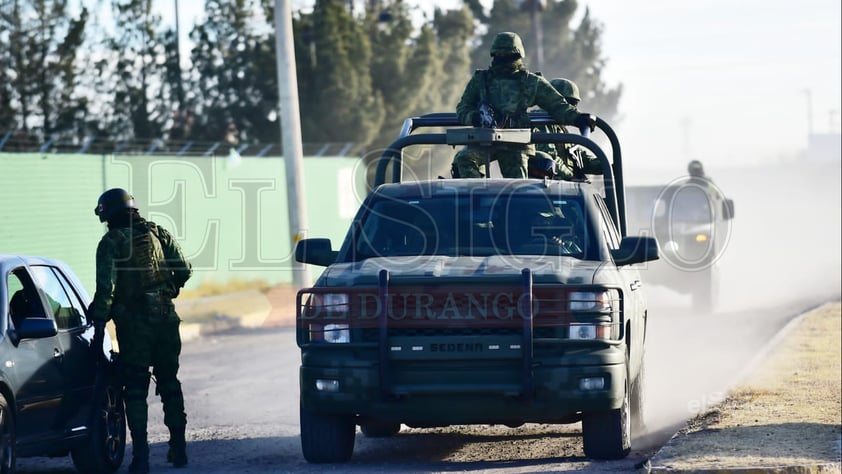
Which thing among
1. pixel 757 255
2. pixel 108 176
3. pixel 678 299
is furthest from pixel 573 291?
pixel 757 255

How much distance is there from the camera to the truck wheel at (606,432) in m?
8.72

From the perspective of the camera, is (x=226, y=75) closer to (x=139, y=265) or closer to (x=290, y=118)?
(x=290, y=118)

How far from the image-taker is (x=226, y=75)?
122ft

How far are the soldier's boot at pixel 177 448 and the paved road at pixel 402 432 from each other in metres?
0.07

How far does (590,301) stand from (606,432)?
0.92 meters

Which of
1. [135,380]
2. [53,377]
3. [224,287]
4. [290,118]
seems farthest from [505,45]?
[224,287]

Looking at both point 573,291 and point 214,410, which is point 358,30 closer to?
point 214,410

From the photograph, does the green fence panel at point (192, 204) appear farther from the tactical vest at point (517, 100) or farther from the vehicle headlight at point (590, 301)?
the vehicle headlight at point (590, 301)

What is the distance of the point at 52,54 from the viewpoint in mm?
30031

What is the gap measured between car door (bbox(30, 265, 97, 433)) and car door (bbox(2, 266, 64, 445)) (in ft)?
0.29

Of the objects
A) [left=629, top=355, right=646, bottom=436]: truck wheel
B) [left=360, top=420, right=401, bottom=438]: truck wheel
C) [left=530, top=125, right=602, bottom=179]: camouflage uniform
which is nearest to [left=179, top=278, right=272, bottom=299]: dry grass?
[left=530, top=125, right=602, bottom=179]: camouflage uniform

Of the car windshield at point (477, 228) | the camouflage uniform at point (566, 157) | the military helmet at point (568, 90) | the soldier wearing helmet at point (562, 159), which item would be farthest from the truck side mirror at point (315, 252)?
the military helmet at point (568, 90)

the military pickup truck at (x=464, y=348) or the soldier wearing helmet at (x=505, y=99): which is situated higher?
the soldier wearing helmet at (x=505, y=99)

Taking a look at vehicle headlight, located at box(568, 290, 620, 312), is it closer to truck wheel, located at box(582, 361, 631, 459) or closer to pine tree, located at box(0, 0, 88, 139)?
truck wheel, located at box(582, 361, 631, 459)
